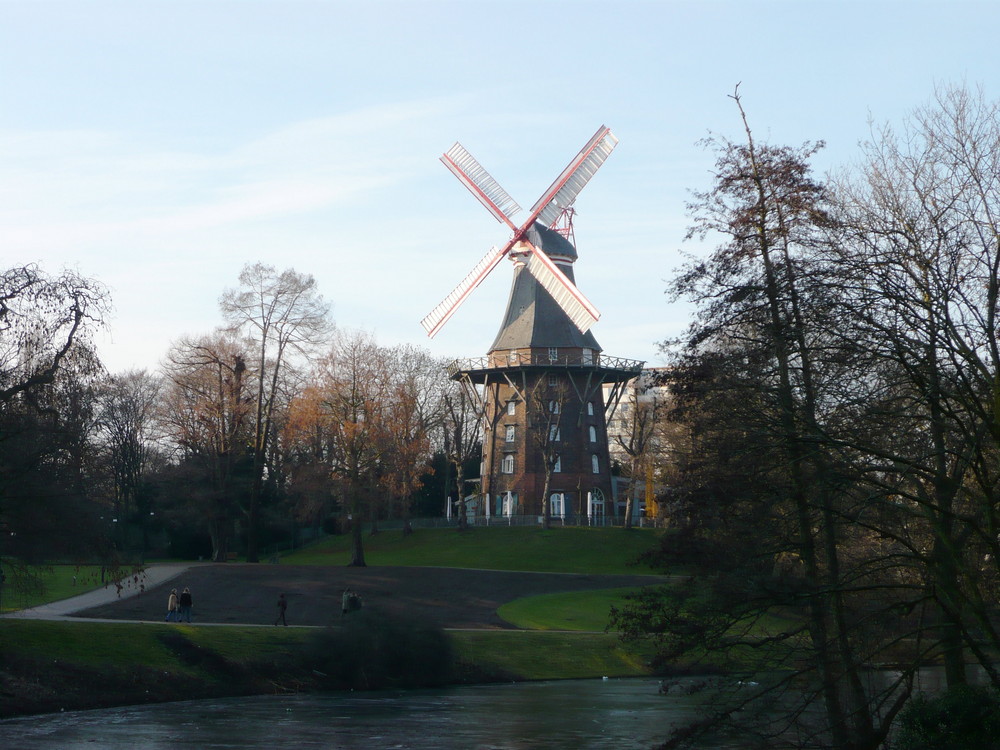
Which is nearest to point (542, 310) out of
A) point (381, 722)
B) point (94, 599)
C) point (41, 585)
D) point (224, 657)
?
point (94, 599)

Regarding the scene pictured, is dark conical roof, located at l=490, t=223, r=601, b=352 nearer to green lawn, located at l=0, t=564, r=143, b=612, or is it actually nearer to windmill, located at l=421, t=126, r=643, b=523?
windmill, located at l=421, t=126, r=643, b=523

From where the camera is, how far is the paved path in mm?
34750

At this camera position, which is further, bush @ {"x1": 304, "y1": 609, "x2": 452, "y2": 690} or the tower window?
the tower window

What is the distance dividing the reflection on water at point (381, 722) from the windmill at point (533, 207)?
38.2 meters

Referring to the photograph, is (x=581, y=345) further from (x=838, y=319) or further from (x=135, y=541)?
(x=838, y=319)

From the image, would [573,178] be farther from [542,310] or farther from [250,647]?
[250,647]

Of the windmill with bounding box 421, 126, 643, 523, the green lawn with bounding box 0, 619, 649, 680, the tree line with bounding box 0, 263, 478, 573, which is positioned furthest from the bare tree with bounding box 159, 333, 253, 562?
the green lawn with bounding box 0, 619, 649, 680

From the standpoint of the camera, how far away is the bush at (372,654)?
32.2 meters

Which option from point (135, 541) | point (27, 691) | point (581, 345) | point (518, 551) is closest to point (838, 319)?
point (27, 691)

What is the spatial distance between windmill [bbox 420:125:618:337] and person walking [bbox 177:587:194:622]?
3393cm

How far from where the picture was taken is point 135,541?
225 ft

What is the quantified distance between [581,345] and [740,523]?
52.2 meters

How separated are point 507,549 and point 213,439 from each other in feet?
56.5

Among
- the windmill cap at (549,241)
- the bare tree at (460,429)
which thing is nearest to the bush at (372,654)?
the bare tree at (460,429)
